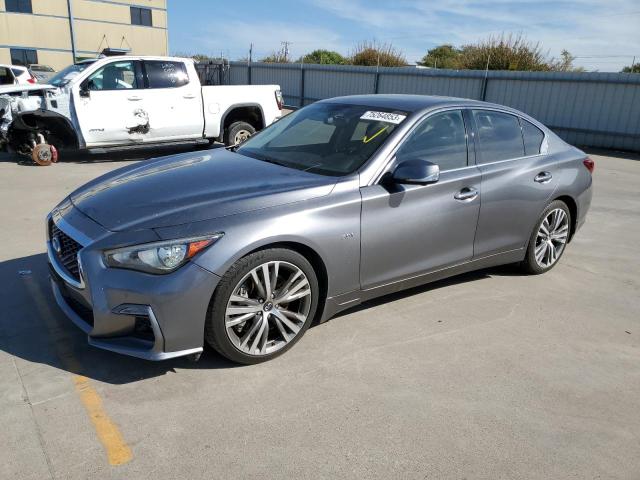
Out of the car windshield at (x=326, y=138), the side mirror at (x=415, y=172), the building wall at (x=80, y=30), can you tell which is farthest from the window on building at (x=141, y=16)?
the side mirror at (x=415, y=172)

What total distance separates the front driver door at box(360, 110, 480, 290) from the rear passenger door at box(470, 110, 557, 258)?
154mm

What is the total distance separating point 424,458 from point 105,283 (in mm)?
1906

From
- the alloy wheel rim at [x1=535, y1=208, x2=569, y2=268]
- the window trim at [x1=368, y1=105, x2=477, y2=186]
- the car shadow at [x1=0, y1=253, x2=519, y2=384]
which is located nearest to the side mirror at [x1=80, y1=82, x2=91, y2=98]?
the car shadow at [x1=0, y1=253, x2=519, y2=384]

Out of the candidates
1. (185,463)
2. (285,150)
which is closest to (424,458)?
(185,463)

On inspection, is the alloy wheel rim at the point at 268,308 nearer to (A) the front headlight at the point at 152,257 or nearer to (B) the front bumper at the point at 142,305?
(B) the front bumper at the point at 142,305

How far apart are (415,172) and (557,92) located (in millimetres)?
15243

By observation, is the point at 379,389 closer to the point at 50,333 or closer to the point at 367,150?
the point at 367,150

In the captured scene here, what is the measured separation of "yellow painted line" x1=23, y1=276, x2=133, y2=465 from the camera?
262 cm

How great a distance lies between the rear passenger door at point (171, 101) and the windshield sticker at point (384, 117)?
683cm

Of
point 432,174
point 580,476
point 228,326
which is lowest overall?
point 580,476

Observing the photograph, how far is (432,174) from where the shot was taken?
11.9 feet

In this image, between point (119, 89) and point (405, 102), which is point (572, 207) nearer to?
point (405, 102)

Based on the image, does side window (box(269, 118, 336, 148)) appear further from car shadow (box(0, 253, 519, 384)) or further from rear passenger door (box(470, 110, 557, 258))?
car shadow (box(0, 253, 519, 384))

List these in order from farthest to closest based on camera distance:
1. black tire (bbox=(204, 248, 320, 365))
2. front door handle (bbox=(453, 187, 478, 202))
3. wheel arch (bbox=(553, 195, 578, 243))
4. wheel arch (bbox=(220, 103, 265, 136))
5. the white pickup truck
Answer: wheel arch (bbox=(220, 103, 265, 136)) → the white pickup truck → wheel arch (bbox=(553, 195, 578, 243)) → front door handle (bbox=(453, 187, 478, 202)) → black tire (bbox=(204, 248, 320, 365))
